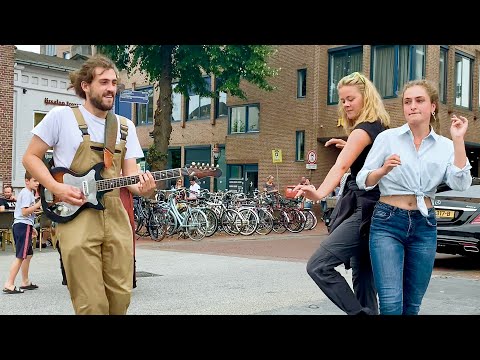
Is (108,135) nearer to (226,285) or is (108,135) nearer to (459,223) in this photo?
(226,285)

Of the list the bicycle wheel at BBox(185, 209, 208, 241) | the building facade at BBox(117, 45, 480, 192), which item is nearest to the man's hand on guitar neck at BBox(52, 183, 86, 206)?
the bicycle wheel at BBox(185, 209, 208, 241)

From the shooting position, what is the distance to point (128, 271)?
342cm

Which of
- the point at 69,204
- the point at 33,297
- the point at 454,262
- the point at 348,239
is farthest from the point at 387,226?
the point at 454,262

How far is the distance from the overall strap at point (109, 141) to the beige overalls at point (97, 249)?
1.2 inches

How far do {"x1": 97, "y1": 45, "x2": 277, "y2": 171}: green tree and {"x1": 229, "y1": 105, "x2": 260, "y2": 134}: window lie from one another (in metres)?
5.92

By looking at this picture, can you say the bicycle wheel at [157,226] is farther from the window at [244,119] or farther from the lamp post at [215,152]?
the lamp post at [215,152]

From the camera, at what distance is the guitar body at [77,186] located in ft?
10.8

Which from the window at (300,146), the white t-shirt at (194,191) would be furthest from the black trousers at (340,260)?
the window at (300,146)

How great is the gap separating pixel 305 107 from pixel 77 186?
25.3 metres

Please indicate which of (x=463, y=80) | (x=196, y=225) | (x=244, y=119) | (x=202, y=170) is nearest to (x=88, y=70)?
(x=202, y=170)

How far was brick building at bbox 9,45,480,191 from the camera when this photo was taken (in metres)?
25.2

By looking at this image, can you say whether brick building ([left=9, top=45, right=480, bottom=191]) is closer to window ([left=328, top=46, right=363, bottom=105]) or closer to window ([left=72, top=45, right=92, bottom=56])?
window ([left=328, top=46, right=363, bottom=105])

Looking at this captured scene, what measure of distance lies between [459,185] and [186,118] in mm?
31931

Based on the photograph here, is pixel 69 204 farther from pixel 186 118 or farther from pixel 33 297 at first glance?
pixel 186 118
